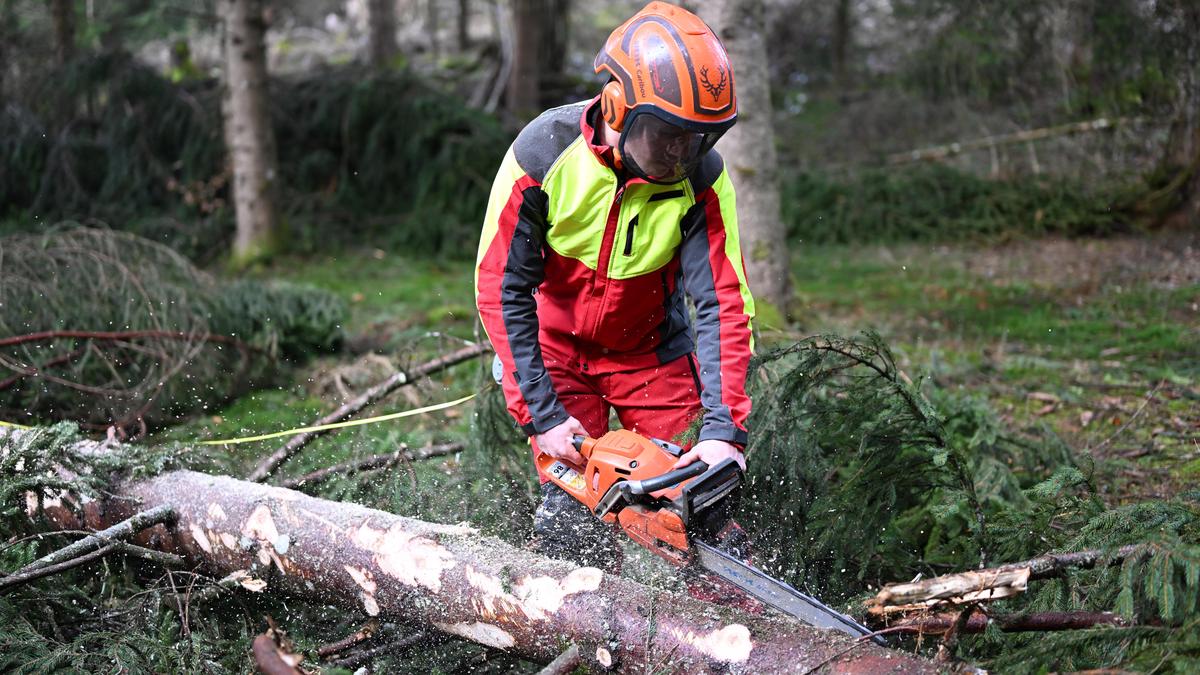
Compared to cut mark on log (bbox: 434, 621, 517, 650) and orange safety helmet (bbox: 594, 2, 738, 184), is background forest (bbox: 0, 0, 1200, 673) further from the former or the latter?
orange safety helmet (bbox: 594, 2, 738, 184)

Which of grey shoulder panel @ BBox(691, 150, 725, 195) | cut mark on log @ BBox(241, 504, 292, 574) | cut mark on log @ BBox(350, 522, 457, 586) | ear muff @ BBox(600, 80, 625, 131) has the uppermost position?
ear muff @ BBox(600, 80, 625, 131)

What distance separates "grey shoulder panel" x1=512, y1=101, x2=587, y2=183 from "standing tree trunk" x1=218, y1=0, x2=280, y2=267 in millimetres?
7068

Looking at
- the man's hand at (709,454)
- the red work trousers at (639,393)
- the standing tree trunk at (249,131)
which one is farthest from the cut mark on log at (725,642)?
the standing tree trunk at (249,131)

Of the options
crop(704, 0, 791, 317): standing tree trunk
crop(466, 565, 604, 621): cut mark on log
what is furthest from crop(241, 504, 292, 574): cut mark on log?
crop(704, 0, 791, 317): standing tree trunk

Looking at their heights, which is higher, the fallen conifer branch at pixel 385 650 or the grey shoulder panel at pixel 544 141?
the grey shoulder panel at pixel 544 141

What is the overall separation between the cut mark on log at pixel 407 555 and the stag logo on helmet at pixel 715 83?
151 centimetres

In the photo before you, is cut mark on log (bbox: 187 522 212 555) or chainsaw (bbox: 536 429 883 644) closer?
chainsaw (bbox: 536 429 883 644)

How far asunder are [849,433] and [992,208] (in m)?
7.07

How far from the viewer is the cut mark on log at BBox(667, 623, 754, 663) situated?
6.88 ft

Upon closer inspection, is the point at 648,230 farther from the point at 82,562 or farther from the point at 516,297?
Answer: the point at 82,562

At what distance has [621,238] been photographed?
2.85 m

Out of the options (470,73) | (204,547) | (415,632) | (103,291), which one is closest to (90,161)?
(103,291)

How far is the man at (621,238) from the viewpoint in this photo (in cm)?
256

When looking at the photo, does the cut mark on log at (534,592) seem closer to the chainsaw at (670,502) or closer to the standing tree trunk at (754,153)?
the chainsaw at (670,502)
